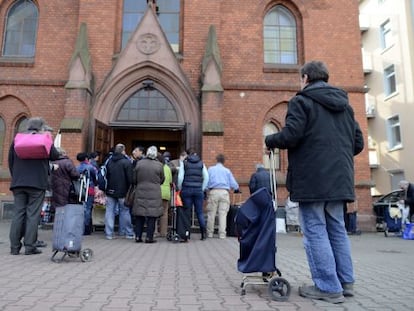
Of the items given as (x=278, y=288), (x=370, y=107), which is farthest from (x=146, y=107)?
(x=370, y=107)

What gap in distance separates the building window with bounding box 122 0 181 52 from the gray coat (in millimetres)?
7322

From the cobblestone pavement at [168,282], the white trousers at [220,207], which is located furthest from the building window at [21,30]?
the cobblestone pavement at [168,282]

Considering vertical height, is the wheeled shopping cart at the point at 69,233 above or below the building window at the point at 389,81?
below

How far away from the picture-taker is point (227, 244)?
874 cm

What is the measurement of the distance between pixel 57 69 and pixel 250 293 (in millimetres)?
12650

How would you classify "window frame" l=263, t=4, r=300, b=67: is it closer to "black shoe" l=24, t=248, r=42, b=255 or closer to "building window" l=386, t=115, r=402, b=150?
"black shoe" l=24, t=248, r=42, b=255

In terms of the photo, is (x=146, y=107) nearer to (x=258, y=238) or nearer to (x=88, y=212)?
(x=88, y=212)

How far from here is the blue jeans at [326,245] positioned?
12.2ft

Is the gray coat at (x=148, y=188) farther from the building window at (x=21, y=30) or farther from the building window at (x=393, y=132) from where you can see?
the building window at (x=393, y=132)

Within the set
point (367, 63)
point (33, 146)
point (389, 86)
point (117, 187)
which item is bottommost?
point (117, 187)

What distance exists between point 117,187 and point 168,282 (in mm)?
5070

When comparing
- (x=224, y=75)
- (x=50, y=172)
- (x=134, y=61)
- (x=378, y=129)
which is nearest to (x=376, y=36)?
(x=378, y=129)

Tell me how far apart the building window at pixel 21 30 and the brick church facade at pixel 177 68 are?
38 mm

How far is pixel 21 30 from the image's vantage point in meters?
15.0
